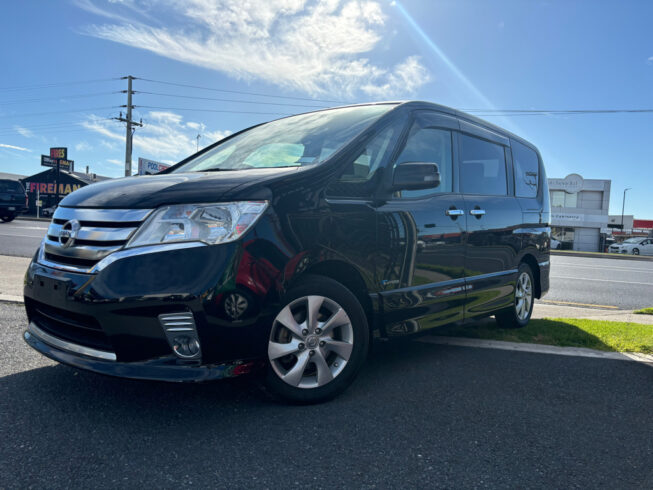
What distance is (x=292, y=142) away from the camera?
3303 mm

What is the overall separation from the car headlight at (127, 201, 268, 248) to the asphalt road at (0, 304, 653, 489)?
897 mm

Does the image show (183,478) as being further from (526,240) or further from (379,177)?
(526,240)

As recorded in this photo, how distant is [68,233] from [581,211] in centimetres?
4879

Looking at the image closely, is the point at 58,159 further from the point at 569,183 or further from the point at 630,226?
the point at 630,226

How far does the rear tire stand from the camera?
4.67m

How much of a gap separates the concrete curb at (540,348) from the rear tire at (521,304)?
516mm

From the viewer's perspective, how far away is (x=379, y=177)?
118 inches

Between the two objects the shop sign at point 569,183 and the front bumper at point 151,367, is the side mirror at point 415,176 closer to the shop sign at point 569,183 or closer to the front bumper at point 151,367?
the front bumper at point 151,367

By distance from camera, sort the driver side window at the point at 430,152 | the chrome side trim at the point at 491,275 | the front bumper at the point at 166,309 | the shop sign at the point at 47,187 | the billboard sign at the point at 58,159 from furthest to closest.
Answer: the shop sign at the point at 47,187, the billboard sign at the point at 58,159, the chrome side trim at the point at 491,275, the driver side window at the point at 430,152, the front bumper at the point at 166,309

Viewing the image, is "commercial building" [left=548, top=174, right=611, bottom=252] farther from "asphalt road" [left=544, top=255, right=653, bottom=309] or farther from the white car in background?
"asphalt road" [left=544, top=255, right=653, bottom=309]

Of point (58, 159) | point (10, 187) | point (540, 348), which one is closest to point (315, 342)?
point (540, 348)

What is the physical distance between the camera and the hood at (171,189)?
7.89 feet

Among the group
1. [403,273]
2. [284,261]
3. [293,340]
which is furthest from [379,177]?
[293,340]

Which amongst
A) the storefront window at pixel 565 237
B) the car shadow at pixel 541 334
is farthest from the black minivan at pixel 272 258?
the storefront window at pixel 565 237
